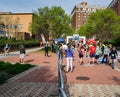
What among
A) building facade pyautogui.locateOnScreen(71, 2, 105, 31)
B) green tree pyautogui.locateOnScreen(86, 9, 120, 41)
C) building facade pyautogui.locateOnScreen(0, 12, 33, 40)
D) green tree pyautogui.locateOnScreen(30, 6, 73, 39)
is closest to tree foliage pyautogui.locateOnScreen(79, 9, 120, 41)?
green tree pyautogui.locateOnScreen(86, 9, 120, 41)

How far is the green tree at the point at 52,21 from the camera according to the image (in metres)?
51.3

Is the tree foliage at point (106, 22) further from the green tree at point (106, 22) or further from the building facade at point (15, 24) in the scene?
the building facade at point (15, 24)

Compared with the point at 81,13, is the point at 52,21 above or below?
below

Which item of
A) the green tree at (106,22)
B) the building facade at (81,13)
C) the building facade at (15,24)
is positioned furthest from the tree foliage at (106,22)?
the building facade at (81,13)

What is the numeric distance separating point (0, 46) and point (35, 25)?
787 inches

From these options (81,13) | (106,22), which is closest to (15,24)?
(106,22)

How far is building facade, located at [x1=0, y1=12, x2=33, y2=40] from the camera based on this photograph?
72675mm

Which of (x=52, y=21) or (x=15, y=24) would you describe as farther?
(x=15, y=24)

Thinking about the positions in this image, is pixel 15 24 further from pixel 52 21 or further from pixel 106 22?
pixel 106 22

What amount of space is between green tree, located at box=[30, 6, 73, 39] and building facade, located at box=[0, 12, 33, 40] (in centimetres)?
1871

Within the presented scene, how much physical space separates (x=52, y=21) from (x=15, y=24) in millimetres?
26863

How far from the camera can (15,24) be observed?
75.5 m

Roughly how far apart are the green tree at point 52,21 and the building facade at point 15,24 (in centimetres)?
1871

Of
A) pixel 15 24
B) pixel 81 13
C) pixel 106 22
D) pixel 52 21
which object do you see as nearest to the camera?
pixel 52 21
